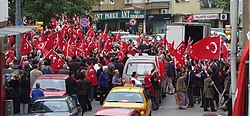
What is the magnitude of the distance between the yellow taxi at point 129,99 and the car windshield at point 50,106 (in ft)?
4.44

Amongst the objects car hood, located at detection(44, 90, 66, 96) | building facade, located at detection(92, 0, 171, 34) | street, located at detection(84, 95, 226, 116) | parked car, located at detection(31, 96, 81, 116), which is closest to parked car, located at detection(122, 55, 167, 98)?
street, located at detection(84, 95, 226, 116)

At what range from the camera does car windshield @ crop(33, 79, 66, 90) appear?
71.8ft

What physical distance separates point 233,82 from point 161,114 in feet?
36.0

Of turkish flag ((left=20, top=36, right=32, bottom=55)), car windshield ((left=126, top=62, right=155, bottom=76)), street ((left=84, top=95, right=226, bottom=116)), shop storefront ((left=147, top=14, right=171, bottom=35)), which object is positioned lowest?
street ((left=84, top=95, right=226, bottom=116))

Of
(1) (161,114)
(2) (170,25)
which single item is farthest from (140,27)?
(1) (161,114)

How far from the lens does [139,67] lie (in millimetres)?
25312

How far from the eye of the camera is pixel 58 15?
38625mm

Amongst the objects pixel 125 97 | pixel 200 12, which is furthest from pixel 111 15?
pixel 125 97

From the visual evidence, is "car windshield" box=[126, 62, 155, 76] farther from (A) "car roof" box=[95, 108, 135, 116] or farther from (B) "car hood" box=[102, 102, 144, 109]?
(A) "car roof" box=[95, 108, 135, 116]

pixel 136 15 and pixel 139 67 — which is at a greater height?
pixel 136 15

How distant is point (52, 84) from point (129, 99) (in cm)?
359

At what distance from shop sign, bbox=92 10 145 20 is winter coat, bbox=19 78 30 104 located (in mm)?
50924

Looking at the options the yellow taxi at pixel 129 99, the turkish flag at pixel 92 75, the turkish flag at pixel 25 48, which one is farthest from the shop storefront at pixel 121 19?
the yellow taxi at pixel 129 99

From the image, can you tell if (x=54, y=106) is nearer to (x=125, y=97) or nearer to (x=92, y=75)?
(x=125, y=97)
